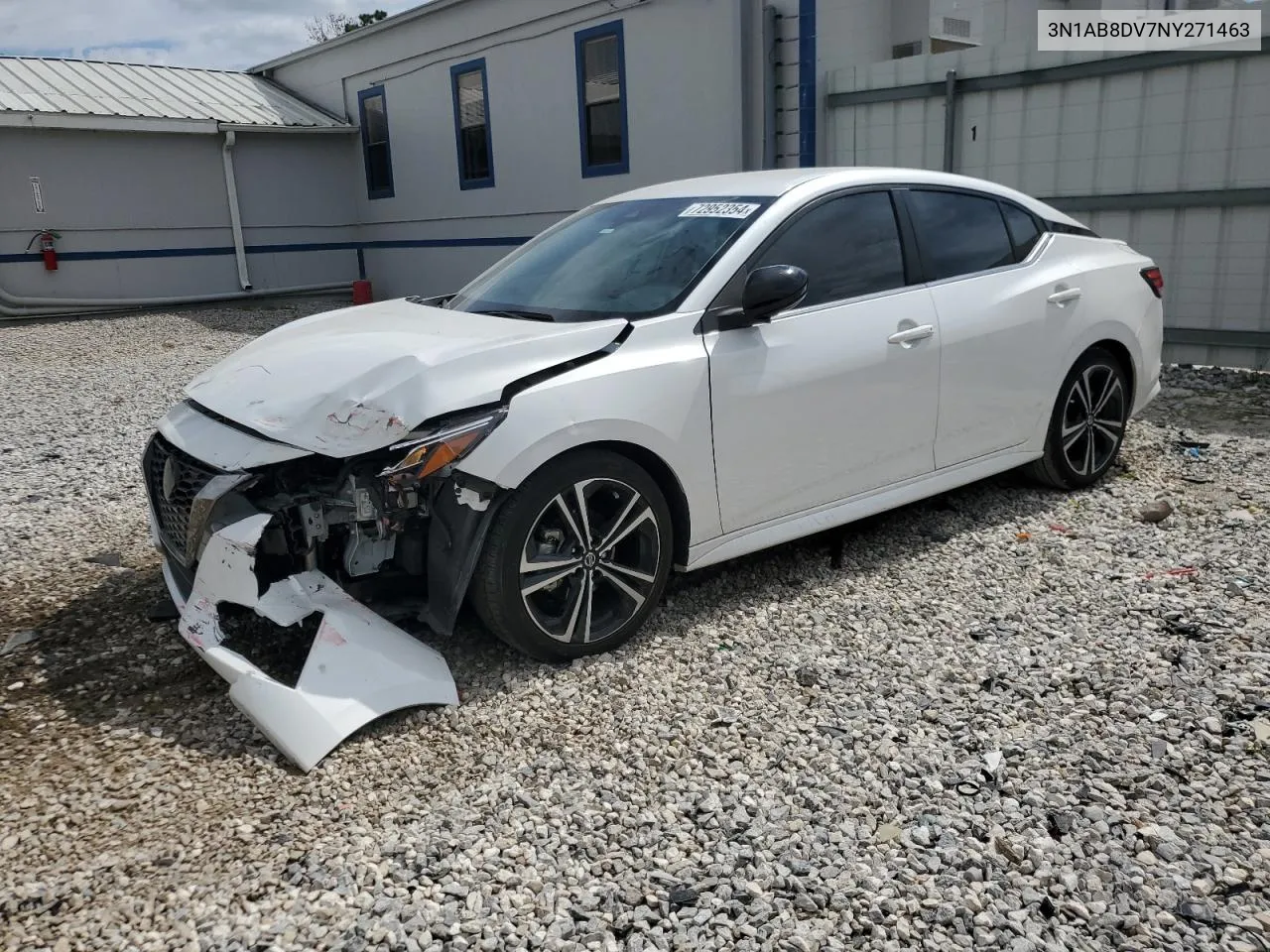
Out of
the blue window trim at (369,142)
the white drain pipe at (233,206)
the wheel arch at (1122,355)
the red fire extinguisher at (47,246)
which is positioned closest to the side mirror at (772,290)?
the wheel arch at (1122,355)

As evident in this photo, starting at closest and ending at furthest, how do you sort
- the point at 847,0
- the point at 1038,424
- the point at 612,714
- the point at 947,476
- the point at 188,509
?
the point at 612,714, the point at 188,509, the point at 947,476, the point at 1038,424, the point at 847,0

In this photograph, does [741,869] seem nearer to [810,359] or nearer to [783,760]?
[783,760]

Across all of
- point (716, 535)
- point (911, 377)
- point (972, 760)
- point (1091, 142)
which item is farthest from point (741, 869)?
point (1091, 142)

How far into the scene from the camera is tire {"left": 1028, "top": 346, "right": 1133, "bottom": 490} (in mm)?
5469

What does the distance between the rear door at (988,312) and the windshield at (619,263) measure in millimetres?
1050

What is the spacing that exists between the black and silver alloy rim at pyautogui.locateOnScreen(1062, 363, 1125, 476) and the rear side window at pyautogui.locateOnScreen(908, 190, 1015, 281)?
0.87 m

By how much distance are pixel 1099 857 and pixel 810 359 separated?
2198 mm

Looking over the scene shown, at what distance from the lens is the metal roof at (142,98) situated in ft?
53.6

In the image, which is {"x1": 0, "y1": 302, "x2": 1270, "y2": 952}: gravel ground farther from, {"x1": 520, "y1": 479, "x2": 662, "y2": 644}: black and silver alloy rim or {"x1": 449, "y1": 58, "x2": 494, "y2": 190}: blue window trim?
{"x1": 449, "y1": 58, "x2": 494, "y2": 190}: blue window trim

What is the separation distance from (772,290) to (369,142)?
16705 millimetres

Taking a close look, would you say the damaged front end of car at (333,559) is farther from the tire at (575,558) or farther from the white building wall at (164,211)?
the white building wall at (164,211)

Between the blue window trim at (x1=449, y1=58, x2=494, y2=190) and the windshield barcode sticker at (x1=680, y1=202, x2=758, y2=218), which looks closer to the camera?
the windshield barcode sticker at (x1=680, y1=202, x2=758, y2=218)

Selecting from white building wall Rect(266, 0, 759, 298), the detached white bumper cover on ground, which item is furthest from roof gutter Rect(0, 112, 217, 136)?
the detached white bumper cover on ground

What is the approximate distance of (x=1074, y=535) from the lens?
5098mm
